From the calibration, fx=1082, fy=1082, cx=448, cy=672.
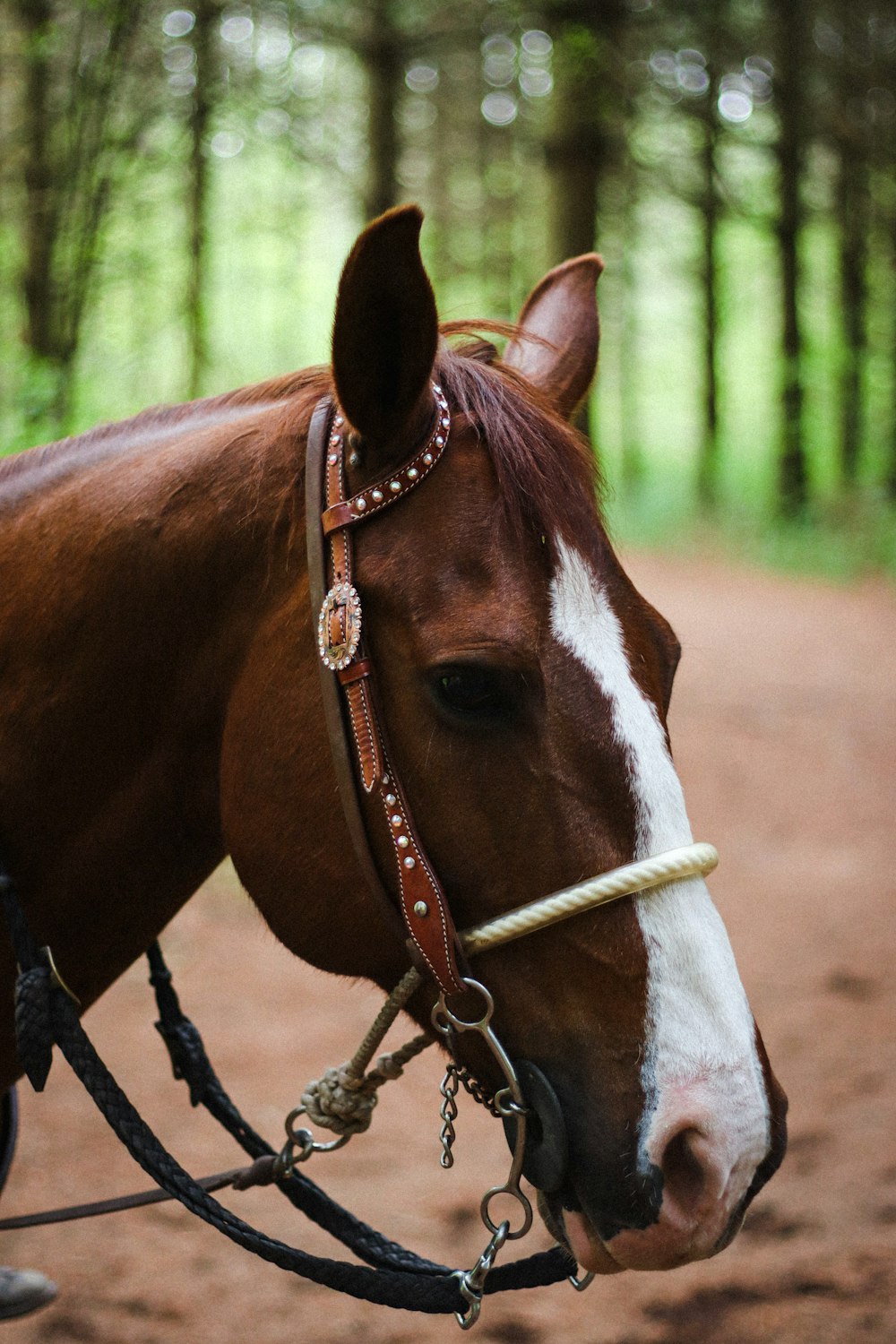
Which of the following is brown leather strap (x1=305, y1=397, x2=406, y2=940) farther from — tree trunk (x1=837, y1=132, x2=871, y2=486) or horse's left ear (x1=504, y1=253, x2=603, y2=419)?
tree trunk (x1=837, y1=132, x2=871, y2=486)

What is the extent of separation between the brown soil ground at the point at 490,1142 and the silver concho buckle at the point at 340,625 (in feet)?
5.29

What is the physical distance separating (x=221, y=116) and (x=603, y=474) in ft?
20.9

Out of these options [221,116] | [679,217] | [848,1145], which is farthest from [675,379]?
[848,1145]

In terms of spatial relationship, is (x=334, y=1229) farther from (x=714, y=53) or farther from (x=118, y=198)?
(x=714, y=53)

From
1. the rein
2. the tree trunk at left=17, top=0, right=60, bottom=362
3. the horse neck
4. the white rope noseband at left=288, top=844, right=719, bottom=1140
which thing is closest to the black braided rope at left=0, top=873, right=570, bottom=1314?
the rein

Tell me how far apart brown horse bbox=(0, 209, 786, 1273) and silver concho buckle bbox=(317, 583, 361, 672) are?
41mm

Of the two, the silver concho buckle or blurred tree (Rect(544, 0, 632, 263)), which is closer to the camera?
the silver concho buckle

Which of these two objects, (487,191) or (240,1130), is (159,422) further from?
(487,191)

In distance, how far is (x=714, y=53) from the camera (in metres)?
10.3

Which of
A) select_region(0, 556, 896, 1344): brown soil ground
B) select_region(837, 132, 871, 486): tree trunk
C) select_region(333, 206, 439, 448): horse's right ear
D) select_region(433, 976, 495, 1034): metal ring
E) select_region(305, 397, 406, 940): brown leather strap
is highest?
select_region(837, 132, 871, 486): tree trunk

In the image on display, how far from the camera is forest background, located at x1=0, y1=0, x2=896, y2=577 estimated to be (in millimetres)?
5836

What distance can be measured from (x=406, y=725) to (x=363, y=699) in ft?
0.23

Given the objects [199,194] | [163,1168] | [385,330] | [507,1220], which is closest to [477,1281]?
[507,1220]

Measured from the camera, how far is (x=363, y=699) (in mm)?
1520
